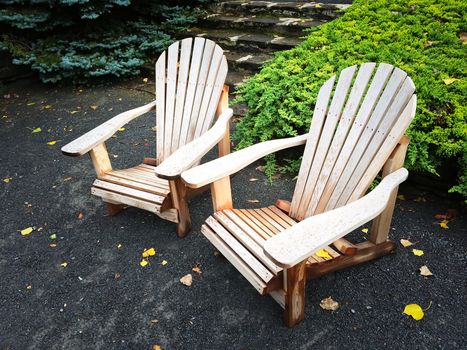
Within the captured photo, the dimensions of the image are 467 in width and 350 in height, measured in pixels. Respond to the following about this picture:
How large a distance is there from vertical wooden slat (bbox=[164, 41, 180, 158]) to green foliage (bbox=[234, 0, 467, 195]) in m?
0.65

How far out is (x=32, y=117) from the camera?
426 cm

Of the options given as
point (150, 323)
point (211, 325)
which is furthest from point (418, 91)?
point (150, 323)

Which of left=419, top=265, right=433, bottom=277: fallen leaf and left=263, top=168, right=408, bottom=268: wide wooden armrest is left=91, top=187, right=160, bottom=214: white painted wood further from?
left=419, top=265, right=433, bottom=277: fallen leaf

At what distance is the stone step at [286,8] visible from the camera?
4602 millimetres

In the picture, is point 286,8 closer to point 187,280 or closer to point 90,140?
point 90,140

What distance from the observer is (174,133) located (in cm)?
265

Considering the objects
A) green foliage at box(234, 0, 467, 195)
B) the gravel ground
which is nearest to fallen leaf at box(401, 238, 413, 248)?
the gravel ground

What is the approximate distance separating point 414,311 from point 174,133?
1.94 meters

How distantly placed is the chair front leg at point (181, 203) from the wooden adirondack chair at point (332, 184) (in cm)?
29

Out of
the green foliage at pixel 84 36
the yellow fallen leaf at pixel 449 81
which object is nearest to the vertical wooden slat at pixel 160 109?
the green foliage at pixel 84 36

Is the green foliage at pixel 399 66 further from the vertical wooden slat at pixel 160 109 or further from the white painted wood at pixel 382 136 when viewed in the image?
the vertical wooden slat at pixel 160 109

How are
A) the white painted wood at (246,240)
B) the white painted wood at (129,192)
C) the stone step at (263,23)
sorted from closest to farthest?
the white painted wood at (246,240)
the white painted wood at (129,192)
the stone step at (263,23)

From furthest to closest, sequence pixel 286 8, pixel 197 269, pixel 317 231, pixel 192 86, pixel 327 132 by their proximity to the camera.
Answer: pixel 286 8, pixel 192 86, pixel 197 269, pixel 327 132, pixel 317 231

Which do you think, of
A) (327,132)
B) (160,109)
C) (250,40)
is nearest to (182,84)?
(160,109)
